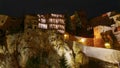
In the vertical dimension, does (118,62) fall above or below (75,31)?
below

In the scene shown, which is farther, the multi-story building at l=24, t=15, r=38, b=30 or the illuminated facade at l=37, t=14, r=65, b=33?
the illuminated facade at l=37, t=14, r=65, b=33

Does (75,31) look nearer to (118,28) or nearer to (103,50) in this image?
(118,28)

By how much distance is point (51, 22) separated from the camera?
49.6 meters

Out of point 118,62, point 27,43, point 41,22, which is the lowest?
point 118,62

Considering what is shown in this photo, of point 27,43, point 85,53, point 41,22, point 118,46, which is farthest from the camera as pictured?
point 118,46

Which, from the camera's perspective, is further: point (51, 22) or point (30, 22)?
point (51, 22)

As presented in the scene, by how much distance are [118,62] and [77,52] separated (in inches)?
262

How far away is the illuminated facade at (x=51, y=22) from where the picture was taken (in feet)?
160

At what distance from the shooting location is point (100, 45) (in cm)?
5059

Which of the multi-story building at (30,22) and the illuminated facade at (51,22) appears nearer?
the multi-story building at (30,22)

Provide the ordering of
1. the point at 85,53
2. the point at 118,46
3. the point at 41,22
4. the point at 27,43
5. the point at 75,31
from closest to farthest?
the point at 27,43 → the point at 85,53 → the point at 41,22 → the point at 118,46 → the point at 75,31

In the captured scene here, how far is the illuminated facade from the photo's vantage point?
48.8 metres

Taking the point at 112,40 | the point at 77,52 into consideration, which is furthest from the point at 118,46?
the point at 77,52

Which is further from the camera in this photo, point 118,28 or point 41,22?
point 118,28
